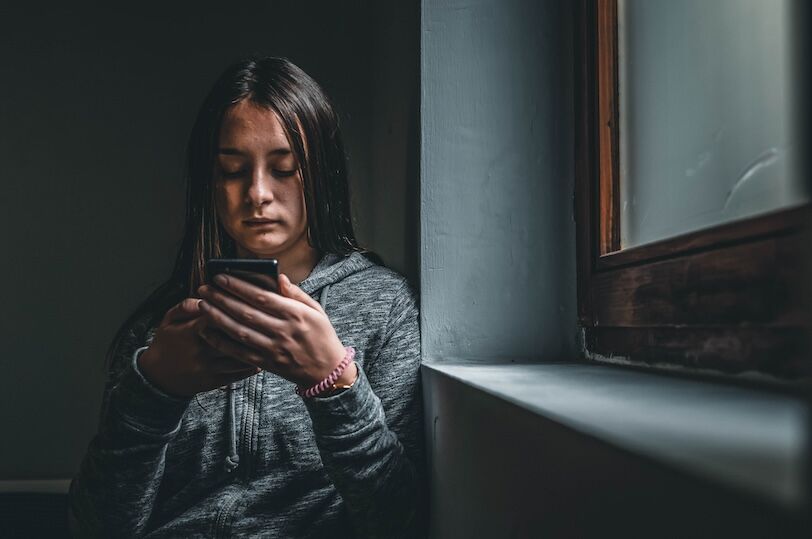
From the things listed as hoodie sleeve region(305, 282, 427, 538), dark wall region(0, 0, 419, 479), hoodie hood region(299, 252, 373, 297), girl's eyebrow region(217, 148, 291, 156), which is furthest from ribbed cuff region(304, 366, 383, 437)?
dark wall region(0, 0, 419, 479)

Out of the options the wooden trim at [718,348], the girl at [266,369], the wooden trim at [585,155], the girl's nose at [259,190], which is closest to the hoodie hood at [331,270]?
the girl at [266,369]

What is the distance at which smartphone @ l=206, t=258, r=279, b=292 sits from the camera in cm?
66

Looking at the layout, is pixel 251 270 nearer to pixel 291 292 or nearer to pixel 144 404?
pixel 291 292

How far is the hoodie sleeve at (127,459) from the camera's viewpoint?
77cm

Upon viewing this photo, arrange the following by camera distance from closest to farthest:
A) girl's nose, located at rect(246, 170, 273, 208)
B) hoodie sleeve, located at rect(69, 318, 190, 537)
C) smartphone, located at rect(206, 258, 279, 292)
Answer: smartphone, located at rect(206, 258, 279, 292) < hoodie sleeve, located at rect(69, 318, 190, 537) < girl's nose, located at rect(246, 170, 273, 208)

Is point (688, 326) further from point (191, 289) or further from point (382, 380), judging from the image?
point (191, 289)

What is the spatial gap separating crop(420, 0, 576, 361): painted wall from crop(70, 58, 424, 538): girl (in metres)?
0.08

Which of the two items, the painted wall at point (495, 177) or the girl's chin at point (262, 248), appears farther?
the girl's chin at point (262, 248)

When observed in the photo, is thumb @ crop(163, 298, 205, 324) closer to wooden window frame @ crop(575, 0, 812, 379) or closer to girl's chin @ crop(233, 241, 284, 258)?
girl's chin @ crop(233, 241, 284, 258)

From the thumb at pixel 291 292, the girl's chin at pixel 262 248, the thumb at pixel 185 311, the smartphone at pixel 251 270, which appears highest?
the girl's chin at pixel 262 248

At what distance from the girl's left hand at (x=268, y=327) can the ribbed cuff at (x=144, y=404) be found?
11 centimetres

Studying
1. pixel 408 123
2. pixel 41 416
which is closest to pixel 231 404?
pixel 408 123

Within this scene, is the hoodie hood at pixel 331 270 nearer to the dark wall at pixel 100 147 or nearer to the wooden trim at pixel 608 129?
the wooden trim at pixel 608 129

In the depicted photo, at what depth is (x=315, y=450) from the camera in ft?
2.91
